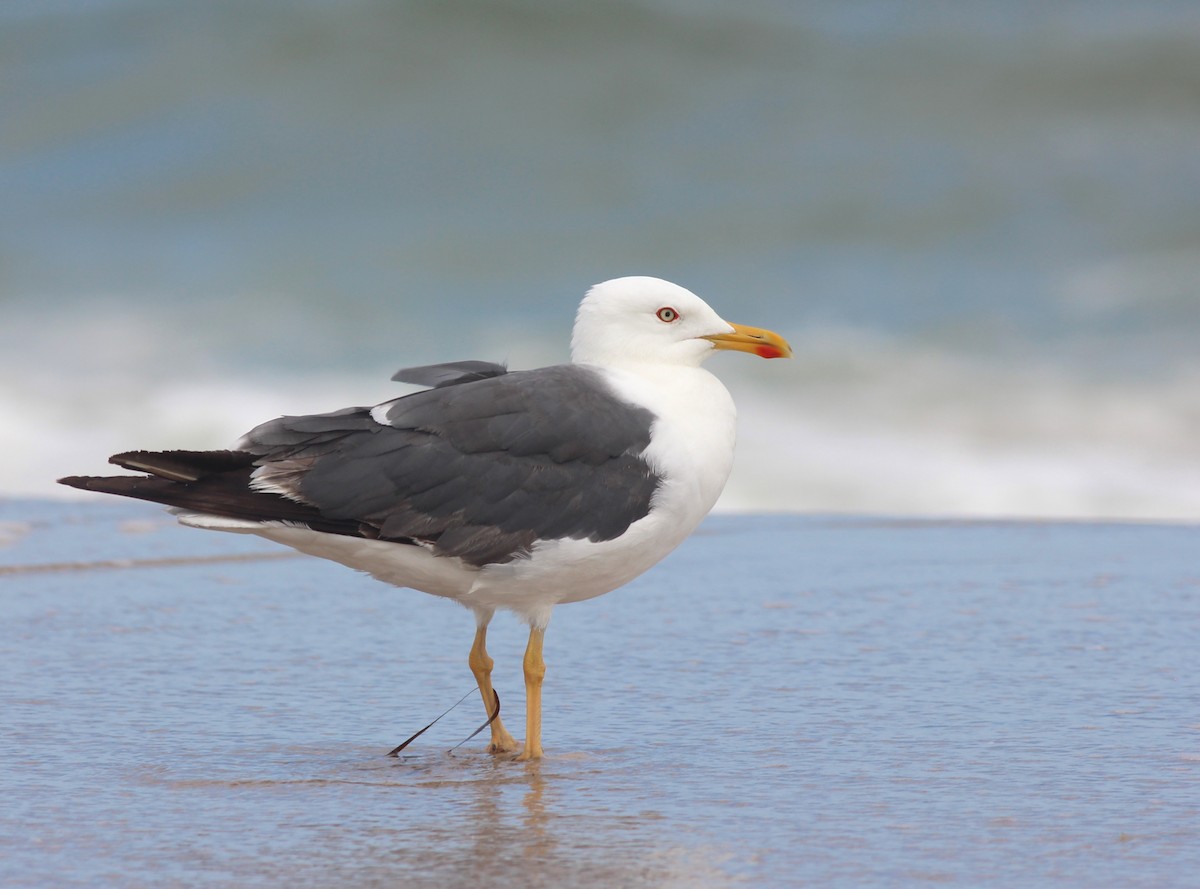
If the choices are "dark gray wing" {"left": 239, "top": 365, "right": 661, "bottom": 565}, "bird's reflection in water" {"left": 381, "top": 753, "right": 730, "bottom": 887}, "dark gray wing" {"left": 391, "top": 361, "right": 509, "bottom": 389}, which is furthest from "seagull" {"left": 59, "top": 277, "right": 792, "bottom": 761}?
"bird's reflection in water" {"left": 381, "top": 753, "right": 730, "bottom": 887}

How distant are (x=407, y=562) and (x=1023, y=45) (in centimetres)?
1171

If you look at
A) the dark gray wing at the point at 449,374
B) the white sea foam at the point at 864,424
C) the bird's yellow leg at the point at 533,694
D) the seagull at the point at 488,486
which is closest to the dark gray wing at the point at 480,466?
the seagull at the point at 488,486

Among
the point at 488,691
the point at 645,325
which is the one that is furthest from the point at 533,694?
the point at 645,325

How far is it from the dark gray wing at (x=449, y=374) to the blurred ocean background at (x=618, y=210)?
566 centimetres

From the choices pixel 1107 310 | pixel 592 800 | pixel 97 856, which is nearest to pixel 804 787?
pixel 592 800

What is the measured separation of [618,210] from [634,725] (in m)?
9.79

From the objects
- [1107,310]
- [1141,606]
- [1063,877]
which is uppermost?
[1107,310]

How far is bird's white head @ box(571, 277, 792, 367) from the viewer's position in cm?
471

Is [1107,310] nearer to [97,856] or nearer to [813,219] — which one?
[813,219]

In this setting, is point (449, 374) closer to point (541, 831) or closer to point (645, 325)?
point (645, 325)

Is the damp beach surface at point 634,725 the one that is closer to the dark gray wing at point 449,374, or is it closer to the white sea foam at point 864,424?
the dark gray wing at point 449,374

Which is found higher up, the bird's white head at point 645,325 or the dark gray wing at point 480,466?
the bird's white head at point 645,325

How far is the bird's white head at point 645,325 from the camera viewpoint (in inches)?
185

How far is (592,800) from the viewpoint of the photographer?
3.72 meters
